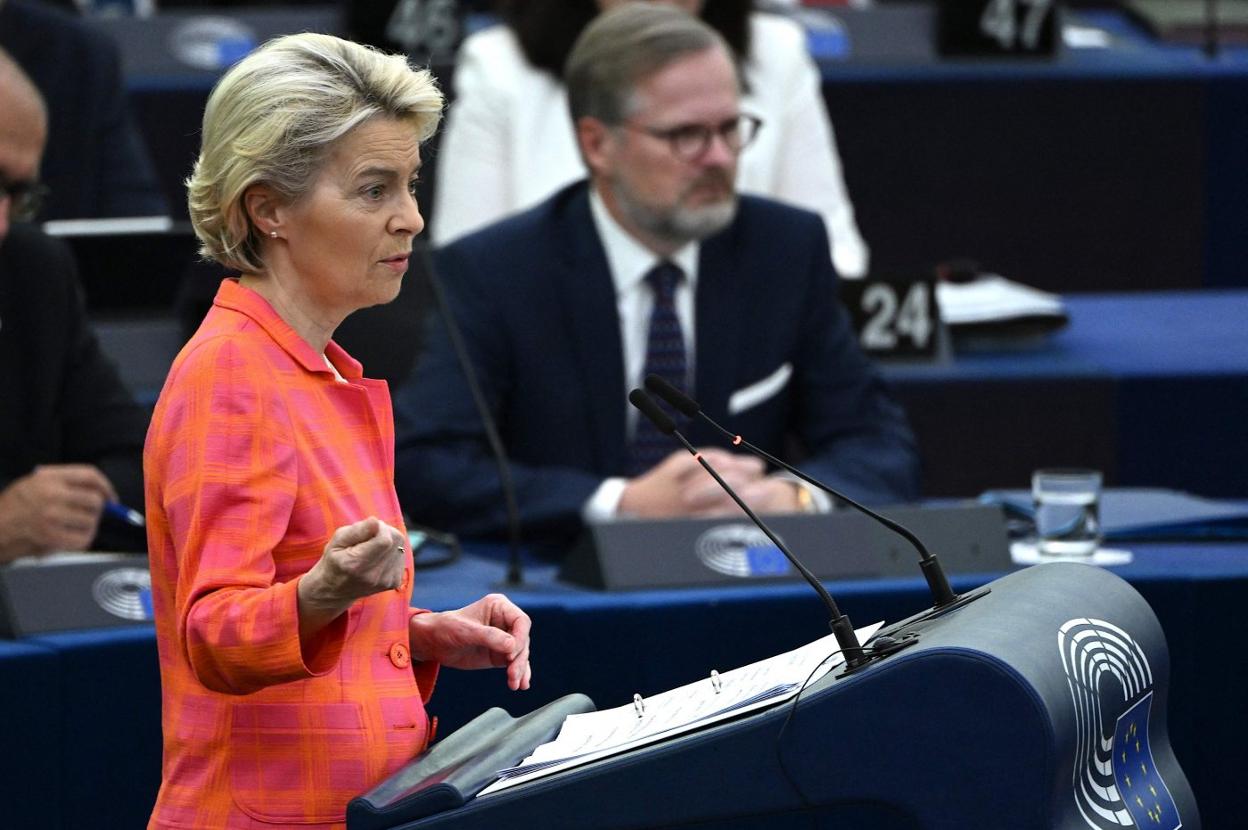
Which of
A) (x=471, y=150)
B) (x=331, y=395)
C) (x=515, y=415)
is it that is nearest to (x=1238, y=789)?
(x=515, y=415)

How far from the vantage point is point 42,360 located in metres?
2.79

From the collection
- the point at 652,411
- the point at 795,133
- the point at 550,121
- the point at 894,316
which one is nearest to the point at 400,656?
the point at 652,411

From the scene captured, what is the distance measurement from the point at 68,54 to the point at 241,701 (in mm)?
3001

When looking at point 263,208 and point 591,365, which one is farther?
point 591,365

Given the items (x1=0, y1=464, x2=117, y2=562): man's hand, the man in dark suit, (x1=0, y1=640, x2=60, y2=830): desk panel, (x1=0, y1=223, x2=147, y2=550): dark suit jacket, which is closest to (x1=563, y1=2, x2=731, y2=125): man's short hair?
the man in dark suit

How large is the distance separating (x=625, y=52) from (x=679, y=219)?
0.28 metres

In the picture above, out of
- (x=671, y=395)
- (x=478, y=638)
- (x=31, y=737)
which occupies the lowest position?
(x=31, y=737)

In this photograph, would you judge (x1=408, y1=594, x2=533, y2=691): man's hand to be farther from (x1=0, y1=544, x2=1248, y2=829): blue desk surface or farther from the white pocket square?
the white pocket square

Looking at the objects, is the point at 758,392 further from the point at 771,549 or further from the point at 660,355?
the point at 771,549

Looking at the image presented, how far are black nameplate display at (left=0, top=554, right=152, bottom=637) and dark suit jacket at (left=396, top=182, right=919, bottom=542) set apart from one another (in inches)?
26.0

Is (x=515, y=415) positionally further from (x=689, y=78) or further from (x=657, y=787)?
(x=657, y=787)

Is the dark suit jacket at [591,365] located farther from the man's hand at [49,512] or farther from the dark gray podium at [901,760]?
the dark gray podium at [901,760]

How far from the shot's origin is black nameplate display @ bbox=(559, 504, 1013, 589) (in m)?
2.36

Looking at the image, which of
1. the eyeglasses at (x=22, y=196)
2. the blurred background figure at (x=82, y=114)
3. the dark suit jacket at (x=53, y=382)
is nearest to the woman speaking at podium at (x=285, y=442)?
the eyeglasses at (x=22, y=196)
